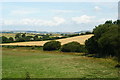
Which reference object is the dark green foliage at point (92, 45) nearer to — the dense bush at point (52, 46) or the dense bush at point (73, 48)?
the dense bush at point (73, 48)

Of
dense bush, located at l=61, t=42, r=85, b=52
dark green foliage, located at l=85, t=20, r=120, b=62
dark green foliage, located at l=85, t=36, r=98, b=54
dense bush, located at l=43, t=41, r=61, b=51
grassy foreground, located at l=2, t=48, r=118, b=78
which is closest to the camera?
grassy foreground, located at l=2, t=48, r=118, b=78

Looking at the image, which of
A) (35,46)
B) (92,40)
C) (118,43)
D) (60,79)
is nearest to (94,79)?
(60,79)

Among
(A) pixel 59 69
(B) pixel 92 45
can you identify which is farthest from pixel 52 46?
(A) pixel 59 69

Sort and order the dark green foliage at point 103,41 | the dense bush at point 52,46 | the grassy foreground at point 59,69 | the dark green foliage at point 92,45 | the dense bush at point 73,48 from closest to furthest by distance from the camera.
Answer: the grassy foreground at point 59,69, the dark green foliage at point 103,41, the dark green foliage at point 92,45, the dense bush at point 73,48, the dense bush at point 52,46

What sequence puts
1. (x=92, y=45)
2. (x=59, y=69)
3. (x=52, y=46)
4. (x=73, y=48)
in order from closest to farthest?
(x=59, y=69) → (x=92, y=45) → (x=73, y=48) → (x=52, y=46)

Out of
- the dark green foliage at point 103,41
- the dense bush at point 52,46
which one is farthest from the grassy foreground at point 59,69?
the dense bush at point 52,46

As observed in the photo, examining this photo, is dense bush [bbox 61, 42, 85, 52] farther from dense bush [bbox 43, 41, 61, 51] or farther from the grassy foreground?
the grassy foreground

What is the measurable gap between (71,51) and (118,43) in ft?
204

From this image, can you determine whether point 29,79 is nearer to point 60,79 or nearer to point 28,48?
point 60,79

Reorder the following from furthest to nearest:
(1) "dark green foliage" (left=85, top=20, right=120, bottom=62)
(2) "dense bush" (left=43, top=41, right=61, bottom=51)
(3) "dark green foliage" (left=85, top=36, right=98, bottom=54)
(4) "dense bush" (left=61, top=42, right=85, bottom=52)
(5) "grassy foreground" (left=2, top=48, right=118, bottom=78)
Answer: (2) "dense bush" (left=43, top=41, right=61, bottom=51), (4) "dense bush" (left=61, top=42, right=85, bottom=52), (3) "dark green foliage" (left=85, top=36, right=98, bottom=54), (1) "dark green foliage" (left=85, top=20, right=120, bottom=62), (5) "grassy foreground" (left=2, top=48, right=118, bottom=78)

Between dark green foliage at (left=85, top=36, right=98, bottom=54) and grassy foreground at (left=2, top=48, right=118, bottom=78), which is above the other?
dark green foliage at (left=85, top=36, right=98, bottom=54)

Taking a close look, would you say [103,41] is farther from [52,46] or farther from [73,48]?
[52,46]

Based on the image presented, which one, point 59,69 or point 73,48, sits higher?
point 59,69

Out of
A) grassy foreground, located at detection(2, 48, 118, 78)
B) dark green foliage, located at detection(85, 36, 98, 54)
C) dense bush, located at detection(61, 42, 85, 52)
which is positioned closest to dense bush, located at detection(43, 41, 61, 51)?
dense bush, located at detection(61, 42, 85, 52)
